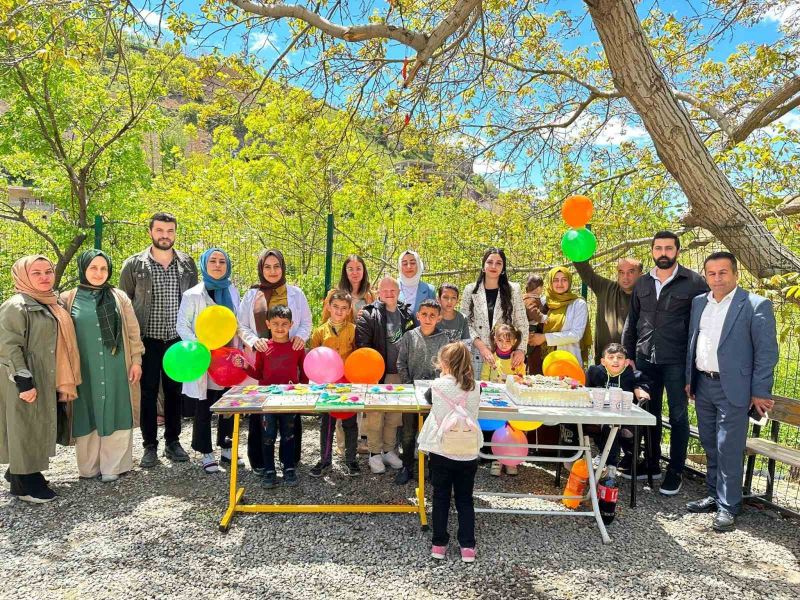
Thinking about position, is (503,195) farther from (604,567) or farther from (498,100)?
(604,567)

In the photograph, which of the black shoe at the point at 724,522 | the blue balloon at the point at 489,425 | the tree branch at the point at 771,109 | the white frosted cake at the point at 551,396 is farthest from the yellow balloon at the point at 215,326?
the tree branch at the point at 771,109

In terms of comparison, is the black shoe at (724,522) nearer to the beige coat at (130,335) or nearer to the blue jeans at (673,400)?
the blue jeans at (673,400)

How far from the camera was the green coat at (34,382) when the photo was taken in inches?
147

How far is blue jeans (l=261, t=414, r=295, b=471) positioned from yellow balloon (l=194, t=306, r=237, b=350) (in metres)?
0.70

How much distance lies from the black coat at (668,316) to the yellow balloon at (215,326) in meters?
3.29

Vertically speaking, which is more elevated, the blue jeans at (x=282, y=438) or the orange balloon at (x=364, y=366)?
the orange balloon at (x=364, y=366)

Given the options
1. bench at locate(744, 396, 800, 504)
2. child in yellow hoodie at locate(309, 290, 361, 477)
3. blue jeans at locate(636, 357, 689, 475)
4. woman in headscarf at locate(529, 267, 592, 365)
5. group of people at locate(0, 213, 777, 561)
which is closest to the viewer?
group of people at locate(0, 213, 777, 561)

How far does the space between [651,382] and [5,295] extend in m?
7.90

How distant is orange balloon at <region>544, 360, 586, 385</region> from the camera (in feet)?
14.4

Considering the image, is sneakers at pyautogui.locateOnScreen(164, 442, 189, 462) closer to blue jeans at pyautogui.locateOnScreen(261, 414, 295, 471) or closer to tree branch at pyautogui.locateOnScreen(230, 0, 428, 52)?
blue jeans at pyautogui.locateOnScreen(261, 414, 295, 471)

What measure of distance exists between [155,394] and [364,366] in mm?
1844

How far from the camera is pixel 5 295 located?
24.0 feet

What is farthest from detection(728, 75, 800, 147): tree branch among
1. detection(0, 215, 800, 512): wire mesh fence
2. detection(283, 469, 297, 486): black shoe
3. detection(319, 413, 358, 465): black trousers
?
detection(283, 469, 297, 486): black shoe


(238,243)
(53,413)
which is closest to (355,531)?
(53,413)
